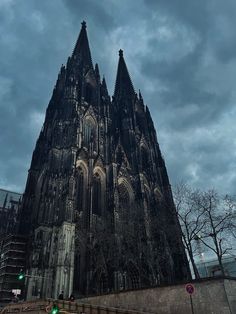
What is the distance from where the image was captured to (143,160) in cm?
4806

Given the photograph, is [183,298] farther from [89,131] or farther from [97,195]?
[89,131]

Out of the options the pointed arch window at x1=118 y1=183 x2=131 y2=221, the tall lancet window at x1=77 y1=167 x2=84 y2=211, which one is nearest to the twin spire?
the tall lancet window at x1=77 y1=167 x2=84 y2=211

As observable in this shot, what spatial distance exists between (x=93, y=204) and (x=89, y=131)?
1300 centimetres

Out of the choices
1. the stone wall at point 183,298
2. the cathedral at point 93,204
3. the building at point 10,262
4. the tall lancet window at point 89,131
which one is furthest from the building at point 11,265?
the tall lancet window at point 89,131

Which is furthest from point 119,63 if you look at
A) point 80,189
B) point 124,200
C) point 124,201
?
point 80,189

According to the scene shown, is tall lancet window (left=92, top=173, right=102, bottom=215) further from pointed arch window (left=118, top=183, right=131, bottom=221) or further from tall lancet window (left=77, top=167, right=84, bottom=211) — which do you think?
pointed arch window (left=118, top=183, right=131, bottom=221)

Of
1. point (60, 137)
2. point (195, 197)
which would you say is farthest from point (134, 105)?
point (195, 197)

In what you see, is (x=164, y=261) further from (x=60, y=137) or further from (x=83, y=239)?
(x=60, y=137)

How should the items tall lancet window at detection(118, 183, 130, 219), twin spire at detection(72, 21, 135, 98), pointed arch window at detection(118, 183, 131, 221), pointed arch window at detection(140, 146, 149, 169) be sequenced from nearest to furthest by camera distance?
1. pointed arch window at detection(118, 183, 131, 221)
2. tall lancet window at detection(118, 183, 130, 219)
3. pointed arch window at detection(140, 146, 149, 169)
4. twin spire at detection(72, 21, 135, 98)

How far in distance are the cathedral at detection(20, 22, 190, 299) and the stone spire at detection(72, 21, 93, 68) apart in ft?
3.64

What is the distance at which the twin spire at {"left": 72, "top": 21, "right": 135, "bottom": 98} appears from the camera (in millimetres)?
54737

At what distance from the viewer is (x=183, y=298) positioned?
45.3 feet

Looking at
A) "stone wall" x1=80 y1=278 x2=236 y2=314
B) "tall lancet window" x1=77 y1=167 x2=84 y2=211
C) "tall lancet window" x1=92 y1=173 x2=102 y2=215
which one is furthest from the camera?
"tall lancet window" x1=92 y1=173 x2=102 y2=215

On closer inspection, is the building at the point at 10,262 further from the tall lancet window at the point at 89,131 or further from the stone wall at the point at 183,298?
the tall lancet window at the point at 89,131
